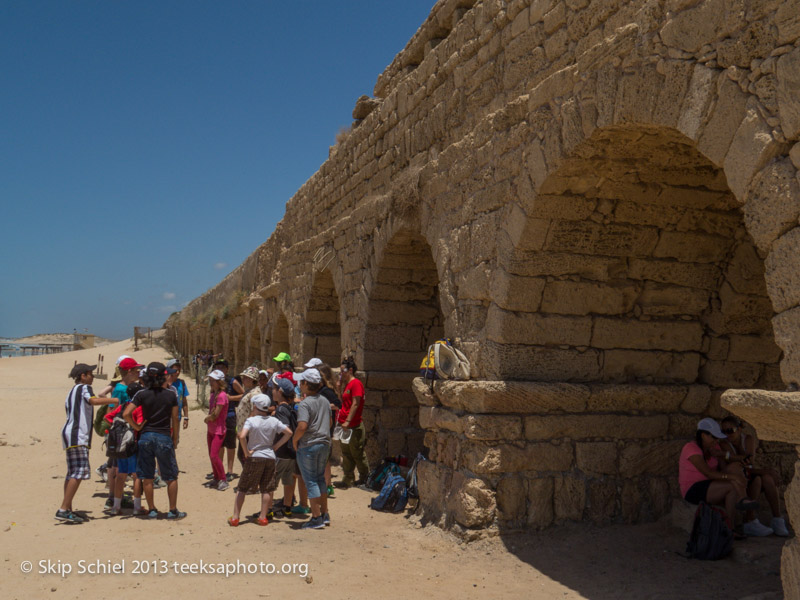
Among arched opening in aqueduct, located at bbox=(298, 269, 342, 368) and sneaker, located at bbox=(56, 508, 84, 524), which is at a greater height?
arched opening in aqueduct, located at bbox=(298, 269, 342, 368)

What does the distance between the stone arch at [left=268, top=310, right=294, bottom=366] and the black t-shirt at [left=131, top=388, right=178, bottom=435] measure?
647 centimetres

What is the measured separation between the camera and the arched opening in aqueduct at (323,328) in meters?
9.66

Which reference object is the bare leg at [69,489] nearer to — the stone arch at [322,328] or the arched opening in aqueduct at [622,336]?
the arched opening in aqueduct at [622,336]

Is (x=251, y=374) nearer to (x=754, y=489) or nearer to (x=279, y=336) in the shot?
(x=754, y=489)

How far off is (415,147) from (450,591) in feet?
13.4

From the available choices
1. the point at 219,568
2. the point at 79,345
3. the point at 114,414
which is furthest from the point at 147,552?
the point at 79,345

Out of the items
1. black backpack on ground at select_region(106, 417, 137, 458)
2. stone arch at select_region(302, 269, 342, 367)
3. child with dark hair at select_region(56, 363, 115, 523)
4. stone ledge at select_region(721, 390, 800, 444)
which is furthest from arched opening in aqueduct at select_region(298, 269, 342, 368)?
stone ledge at select_region(721, 390, 800, 444)

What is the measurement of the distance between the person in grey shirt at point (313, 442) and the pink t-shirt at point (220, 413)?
1.84 m

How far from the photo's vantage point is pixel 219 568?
14.3 ft

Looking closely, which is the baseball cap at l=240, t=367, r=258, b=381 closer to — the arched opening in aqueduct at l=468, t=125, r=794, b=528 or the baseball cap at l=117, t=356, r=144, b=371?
the baseball cap at l=117, t=356, r=144, b=371

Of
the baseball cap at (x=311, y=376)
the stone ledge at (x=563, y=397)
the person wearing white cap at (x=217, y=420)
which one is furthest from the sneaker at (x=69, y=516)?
the stone ledge at (x=563, y=397)

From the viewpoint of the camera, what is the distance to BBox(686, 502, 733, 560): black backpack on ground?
4.23 meters

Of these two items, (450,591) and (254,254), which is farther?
(254,254)

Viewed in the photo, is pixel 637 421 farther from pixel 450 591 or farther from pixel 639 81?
pixel 639 81
